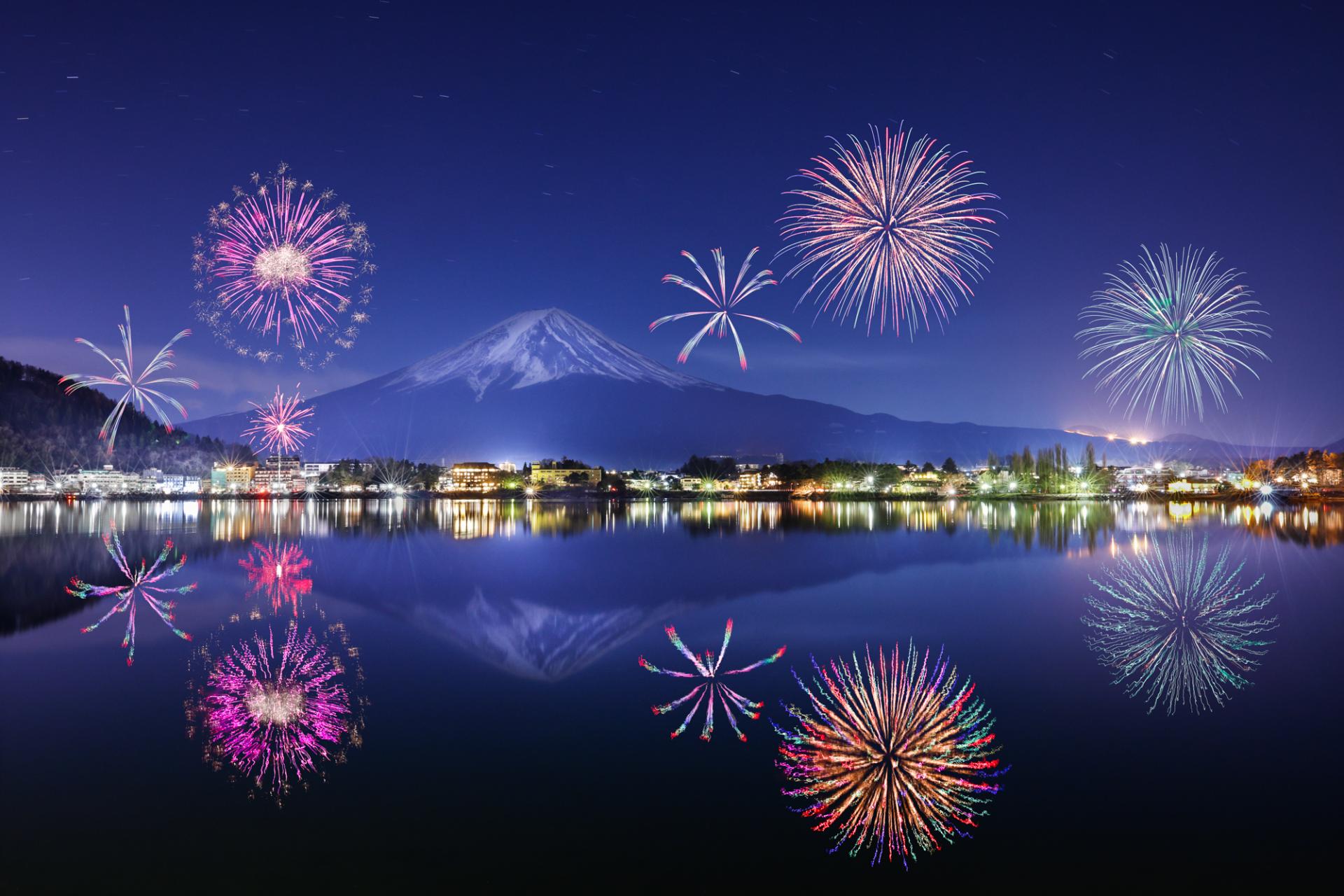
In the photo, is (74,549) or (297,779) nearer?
(297,779)

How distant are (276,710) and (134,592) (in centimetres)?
1064

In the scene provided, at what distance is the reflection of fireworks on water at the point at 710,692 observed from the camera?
7.91m

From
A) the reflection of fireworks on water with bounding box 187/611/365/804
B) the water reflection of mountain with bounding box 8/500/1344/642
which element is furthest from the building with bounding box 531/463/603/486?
the reflection of fireworks on water with bounding box 187/611/365/804

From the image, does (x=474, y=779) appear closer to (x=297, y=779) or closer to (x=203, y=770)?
(x=297, y=779)

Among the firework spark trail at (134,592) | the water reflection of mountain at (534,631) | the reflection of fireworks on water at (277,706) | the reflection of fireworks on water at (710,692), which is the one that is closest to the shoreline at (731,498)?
the firework spark trail at (134,592)

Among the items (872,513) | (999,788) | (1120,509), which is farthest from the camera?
(1120,509)

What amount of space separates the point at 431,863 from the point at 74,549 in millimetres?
26872

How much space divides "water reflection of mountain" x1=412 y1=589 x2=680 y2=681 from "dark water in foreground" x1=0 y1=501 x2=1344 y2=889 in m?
0.09

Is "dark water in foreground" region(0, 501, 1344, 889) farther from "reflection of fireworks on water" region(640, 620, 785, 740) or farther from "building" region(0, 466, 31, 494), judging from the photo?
"building" region(0, 466, 31, 494)

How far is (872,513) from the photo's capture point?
6147cm

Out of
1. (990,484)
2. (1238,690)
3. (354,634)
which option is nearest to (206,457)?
(990,484)

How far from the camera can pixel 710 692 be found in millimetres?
9039

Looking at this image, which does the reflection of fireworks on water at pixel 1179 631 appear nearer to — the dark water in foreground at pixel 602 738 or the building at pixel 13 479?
the dark water in foreground at pixel 602 738

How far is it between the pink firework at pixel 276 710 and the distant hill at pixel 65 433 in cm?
12624
